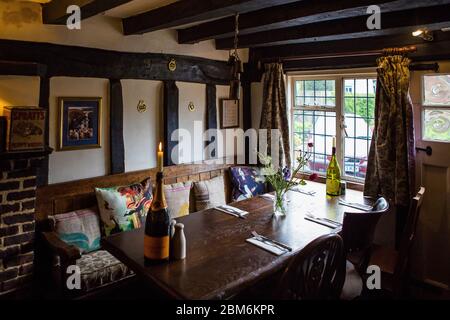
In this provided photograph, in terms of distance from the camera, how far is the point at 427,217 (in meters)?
3.04

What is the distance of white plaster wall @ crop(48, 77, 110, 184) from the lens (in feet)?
9.00

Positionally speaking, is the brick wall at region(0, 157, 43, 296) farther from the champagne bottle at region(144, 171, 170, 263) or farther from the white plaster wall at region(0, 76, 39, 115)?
the champagne bottle at region(144, 171, 170, 263)

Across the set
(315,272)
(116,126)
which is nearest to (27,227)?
(116,126)

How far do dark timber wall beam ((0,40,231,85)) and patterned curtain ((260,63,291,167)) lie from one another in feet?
1.66

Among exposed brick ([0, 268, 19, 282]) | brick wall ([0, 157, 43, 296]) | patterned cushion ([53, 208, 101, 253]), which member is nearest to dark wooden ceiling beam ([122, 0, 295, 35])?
brick wall ([0, 157, 43, 296])

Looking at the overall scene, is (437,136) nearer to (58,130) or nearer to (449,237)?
(449,237)

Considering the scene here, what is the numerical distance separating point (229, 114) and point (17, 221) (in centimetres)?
232

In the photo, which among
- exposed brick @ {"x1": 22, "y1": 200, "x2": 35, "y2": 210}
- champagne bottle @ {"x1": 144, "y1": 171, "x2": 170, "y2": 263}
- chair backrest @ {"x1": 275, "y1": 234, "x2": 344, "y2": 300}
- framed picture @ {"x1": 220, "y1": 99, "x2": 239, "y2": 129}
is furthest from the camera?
framed picture @ {"x1": 220, "y1": 99, "x2": 239, "y2": 129}

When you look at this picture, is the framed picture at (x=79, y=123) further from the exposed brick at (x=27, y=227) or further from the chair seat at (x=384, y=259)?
the chair seat at (x=384, y=259)

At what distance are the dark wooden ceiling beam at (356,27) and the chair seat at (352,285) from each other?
1660mm

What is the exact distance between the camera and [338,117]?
11.8ft

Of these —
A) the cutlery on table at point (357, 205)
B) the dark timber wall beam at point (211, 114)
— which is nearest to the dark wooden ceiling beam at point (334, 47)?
the dark timber wall beam at point (211, 114)
